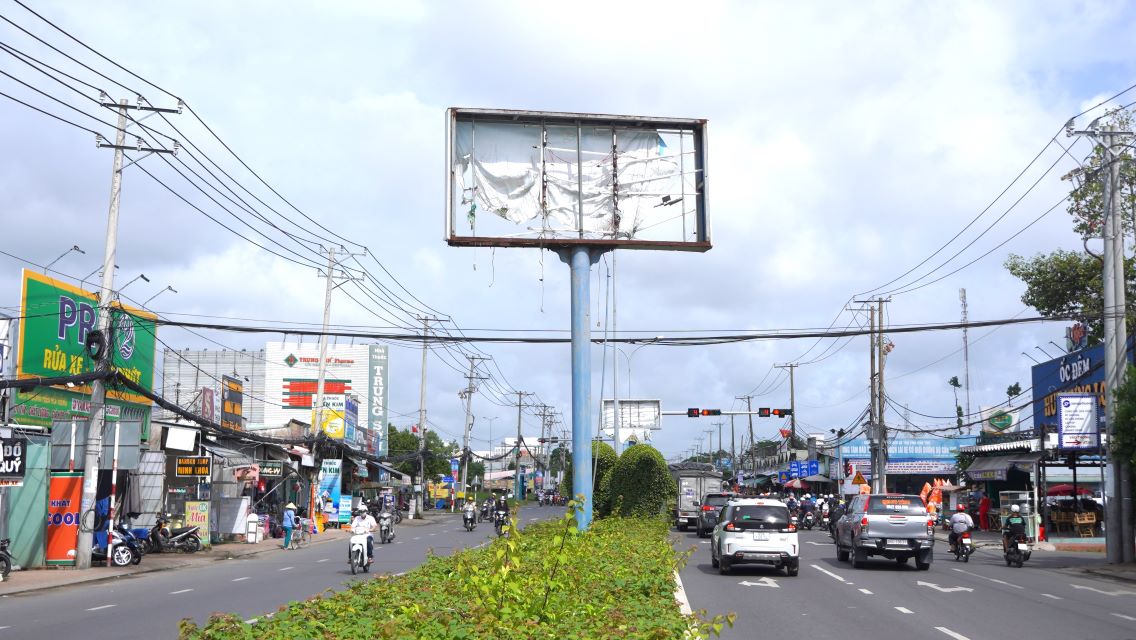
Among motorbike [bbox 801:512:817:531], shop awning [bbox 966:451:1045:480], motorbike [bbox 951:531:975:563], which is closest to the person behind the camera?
motorbike [bbox 951:531:975:563]

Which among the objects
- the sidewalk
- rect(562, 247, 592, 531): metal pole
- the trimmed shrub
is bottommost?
the sidewalk

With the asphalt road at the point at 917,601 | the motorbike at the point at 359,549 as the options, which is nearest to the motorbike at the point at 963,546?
the asphalt road at the point at 917,601

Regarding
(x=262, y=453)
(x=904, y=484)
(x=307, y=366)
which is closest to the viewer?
(x=262, y=453)

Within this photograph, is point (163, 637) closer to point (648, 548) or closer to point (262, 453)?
point (648, 548)

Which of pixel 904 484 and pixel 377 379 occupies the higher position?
pixel 377 379

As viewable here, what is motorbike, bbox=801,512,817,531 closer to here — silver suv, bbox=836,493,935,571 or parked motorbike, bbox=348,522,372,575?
silver suv, bbox=836,493,935,571

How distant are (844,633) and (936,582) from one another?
9485 millimetres

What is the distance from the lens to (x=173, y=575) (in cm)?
2750

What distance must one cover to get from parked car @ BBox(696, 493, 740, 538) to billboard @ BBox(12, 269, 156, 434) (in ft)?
71.6

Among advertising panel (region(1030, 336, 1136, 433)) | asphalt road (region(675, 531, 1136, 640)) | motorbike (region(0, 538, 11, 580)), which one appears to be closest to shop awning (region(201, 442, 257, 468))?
motorbike (region(0, 538, 11, 580))

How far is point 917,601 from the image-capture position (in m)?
18.5

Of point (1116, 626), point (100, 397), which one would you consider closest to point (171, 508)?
point (100, 397)

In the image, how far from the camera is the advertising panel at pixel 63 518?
92.8 feet

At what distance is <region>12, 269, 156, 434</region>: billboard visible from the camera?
1328 inches
